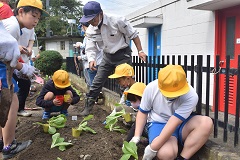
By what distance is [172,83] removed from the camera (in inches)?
89.0

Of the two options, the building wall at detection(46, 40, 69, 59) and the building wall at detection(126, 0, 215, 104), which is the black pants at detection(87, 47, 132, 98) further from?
the building wall at detection(46, 40, 69, 59)

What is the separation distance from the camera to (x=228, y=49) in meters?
5.42

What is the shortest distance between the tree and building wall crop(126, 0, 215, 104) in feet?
84.5

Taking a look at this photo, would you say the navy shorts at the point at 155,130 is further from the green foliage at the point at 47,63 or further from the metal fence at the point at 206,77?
the green foliage at the point at 47,63

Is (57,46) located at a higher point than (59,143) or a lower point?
higher

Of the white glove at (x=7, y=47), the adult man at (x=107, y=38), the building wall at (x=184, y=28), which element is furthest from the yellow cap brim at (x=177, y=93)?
the building wall at (x=184, y=28)

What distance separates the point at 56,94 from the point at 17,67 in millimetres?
1762

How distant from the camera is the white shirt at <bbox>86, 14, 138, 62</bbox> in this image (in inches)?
158

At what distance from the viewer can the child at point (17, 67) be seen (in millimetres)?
2802

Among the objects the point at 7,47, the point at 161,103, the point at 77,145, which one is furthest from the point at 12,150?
the point at 161,103

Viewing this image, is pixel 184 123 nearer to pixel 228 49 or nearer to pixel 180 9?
pixel 228 49

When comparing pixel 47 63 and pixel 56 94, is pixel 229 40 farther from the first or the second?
pixel 47 63

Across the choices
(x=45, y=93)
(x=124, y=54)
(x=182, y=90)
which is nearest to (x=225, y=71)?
(x=182, y=90)

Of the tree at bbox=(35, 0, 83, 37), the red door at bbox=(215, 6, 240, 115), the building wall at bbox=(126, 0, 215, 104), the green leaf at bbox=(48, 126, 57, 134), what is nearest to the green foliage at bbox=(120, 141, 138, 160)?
the green leaf at bbox=(48, 126, 57, 134)
